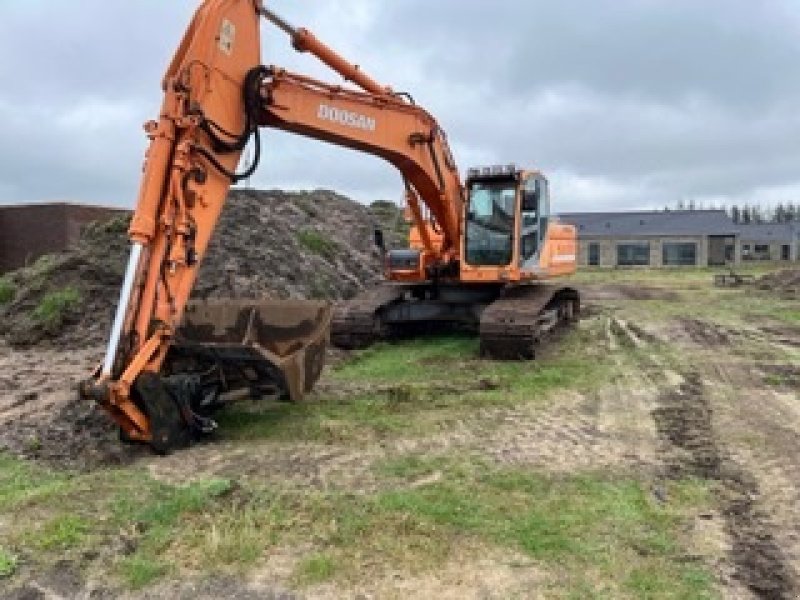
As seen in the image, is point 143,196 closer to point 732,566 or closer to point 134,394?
point 134,394

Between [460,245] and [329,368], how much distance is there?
258 cm

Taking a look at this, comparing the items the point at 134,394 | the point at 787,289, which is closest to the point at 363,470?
the point at 134,394

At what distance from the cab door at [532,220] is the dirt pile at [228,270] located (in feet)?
12.8

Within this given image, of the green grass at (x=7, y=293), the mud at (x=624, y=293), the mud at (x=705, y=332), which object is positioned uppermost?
the green grass at (x=7, y=293)

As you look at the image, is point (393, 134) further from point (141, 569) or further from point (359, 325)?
point (141, 569)

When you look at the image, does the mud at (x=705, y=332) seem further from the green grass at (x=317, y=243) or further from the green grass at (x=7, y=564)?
the green grass at (x=7, y=564)

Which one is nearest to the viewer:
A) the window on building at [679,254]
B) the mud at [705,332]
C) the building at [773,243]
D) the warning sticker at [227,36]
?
the warning sticker at [227,36]

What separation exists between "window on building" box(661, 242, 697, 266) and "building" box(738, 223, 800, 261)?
11655 mm

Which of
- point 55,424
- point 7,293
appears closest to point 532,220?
point 55,424

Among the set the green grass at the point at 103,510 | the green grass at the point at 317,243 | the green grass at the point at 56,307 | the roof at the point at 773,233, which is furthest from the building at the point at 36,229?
the roof at the point at 773,233

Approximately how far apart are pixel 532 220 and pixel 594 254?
44.3 metres

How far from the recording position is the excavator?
6.09m

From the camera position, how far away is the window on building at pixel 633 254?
52.8 metres

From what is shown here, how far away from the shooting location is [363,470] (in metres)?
5.68
